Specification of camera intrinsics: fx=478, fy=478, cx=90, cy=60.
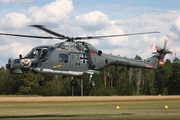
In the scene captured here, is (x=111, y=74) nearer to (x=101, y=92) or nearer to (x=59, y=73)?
(x=101, y=92)

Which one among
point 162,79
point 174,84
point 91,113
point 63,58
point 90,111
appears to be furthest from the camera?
point 162,79

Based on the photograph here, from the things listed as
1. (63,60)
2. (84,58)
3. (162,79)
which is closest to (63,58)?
(63,60)

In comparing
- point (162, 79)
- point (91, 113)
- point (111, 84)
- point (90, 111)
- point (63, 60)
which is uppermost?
point (63, 60)

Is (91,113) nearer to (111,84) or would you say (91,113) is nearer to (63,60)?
(63,60)

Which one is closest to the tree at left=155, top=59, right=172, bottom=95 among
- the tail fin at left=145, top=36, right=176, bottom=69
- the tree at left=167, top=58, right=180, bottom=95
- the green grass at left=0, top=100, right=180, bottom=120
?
the tree at left=167, top=58, right=180, bottom=95

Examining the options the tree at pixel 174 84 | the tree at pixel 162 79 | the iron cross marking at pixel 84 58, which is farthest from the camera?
the tree at pixel 162 79

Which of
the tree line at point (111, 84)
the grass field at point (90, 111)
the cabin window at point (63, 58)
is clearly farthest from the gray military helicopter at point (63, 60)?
the tree line at point (111, 84)

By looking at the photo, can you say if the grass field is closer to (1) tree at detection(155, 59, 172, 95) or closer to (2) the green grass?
(2) the green grass

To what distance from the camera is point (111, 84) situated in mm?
170750

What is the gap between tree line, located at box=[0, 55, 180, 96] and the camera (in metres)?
153

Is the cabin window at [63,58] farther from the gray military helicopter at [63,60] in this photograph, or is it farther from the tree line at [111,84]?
the tree line at [111,84]

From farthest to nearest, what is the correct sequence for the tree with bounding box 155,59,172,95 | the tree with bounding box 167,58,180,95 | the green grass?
the tree with bounding box 155,59,172,95
the tree with bounding box 167,58,180,95
the green grass

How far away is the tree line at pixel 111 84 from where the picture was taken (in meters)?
153

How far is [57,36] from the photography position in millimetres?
41656
